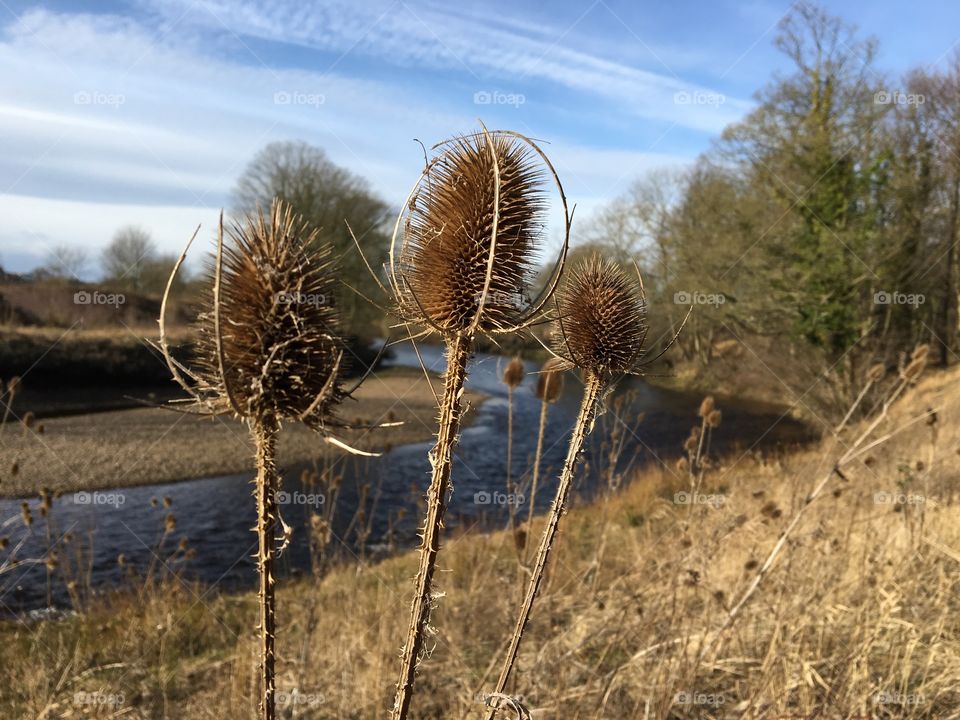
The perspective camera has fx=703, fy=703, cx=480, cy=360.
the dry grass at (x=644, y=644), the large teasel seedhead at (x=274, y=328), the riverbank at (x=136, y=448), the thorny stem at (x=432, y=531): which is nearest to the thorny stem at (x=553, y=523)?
the thorny stem at (x=432, y=531)

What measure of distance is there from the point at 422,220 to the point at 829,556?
15.4ft

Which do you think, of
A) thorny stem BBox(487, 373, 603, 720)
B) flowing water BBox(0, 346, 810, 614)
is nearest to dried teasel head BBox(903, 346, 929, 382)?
flowing water BBox(0, 346, 810, 614)

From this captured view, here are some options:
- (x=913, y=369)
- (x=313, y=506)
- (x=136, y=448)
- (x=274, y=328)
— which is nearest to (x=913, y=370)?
(x=913, y=369)

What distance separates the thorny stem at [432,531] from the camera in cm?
160

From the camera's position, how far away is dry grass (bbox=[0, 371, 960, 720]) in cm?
380

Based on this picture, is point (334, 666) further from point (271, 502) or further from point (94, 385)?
point (94, 385)

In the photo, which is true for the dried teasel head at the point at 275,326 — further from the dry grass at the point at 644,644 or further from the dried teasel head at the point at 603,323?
the dry grass at the point at 644,644

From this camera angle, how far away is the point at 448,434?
1648 millimetres

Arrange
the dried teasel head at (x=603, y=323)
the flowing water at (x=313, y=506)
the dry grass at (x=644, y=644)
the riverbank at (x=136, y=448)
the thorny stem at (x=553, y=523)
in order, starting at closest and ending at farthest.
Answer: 1. the thorny stem at (x=553, y=523)
2. the dried teasel head at (x=603, y=323)
3. the dry grass at (x=644, y=644)
4. the flowing water at (x=313, y=506)
5. the riverbank at (x=136, y=448)

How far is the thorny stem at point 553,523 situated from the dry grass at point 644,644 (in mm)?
1171

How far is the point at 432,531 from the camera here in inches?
63.5

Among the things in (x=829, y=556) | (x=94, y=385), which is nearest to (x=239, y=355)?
(x=829, y=556)

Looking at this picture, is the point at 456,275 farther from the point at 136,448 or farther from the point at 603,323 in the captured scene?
the point at 136,448

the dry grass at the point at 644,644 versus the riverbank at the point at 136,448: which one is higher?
the dry grass at the point at 644,644
